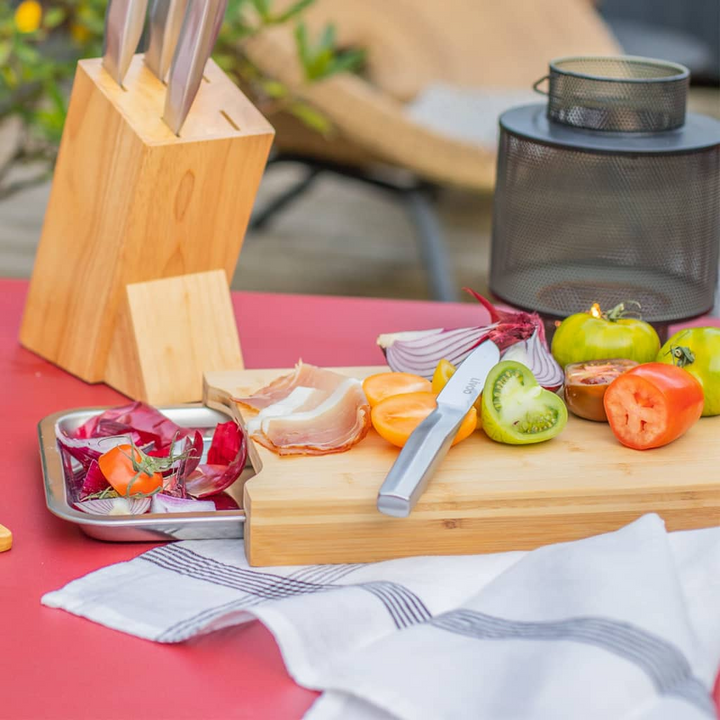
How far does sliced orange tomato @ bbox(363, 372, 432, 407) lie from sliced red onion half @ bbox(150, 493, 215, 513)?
15cm

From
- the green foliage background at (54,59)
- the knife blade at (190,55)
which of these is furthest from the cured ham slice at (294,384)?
the green foliage background at (54,59)

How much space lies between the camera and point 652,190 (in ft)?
3.48

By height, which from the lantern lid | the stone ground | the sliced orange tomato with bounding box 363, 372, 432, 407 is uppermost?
the lantern lid

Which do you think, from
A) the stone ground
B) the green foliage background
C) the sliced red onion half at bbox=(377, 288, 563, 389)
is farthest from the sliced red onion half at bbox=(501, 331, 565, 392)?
the stone ground

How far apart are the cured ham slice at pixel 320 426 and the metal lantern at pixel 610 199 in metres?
0.35

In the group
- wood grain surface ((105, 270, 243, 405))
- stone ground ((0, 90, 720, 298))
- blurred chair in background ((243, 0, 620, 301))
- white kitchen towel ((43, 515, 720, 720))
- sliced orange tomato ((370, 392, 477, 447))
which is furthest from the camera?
stone ground ((0, 90, 720, 298))

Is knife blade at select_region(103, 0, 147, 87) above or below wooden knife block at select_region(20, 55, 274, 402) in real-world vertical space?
above

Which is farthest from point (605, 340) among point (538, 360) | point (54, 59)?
point (54, 59)

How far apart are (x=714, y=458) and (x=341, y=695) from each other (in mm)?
364

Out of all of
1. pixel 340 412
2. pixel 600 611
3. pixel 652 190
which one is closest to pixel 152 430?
pixel 340 412

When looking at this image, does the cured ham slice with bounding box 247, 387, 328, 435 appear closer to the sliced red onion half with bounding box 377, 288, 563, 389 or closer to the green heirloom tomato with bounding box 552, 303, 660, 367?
the sliced red onion half with bounding box 377, 288, 563, 389

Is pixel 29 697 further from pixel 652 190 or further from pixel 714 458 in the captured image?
pixel 652 190

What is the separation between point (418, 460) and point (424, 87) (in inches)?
112

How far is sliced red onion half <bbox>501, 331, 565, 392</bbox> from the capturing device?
875mm
